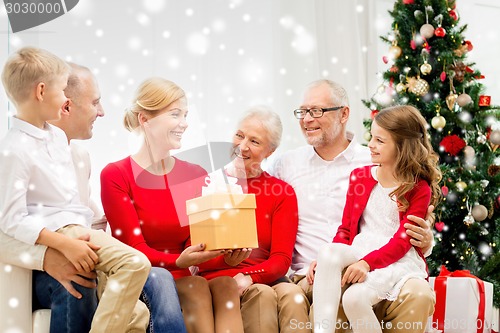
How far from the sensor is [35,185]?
2119 mm

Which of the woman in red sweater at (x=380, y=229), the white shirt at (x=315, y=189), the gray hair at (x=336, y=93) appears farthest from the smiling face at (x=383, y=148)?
the gray hair at (x=336, y=93)

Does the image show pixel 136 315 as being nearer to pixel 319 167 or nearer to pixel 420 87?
pixel 319 167

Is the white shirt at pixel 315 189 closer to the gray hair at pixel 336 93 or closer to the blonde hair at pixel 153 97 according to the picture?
the gray hair at pixel 336 93

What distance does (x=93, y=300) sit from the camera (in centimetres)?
219

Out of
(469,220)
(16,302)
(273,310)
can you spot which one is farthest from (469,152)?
(16,302)

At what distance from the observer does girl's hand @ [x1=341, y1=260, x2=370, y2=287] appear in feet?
7.59

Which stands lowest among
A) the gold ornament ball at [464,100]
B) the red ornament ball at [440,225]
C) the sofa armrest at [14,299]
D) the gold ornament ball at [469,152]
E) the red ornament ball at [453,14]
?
the red ornament ball at [440,225]

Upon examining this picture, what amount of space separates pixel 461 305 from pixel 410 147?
91 cm

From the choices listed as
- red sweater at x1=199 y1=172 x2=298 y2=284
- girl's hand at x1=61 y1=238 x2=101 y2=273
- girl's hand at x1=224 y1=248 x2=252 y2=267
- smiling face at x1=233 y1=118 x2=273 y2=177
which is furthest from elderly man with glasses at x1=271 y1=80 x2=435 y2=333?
girl's hand at x1=61 y1=238 x2=101 y2=273

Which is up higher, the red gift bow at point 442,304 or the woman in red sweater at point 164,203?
the woman in red sweater at point 164,203

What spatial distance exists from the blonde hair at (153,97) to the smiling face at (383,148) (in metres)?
0.76

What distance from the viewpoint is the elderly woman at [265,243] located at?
7.96ft

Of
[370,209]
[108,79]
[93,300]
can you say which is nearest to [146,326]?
[93,300]

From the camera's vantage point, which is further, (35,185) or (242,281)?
(242,281)
